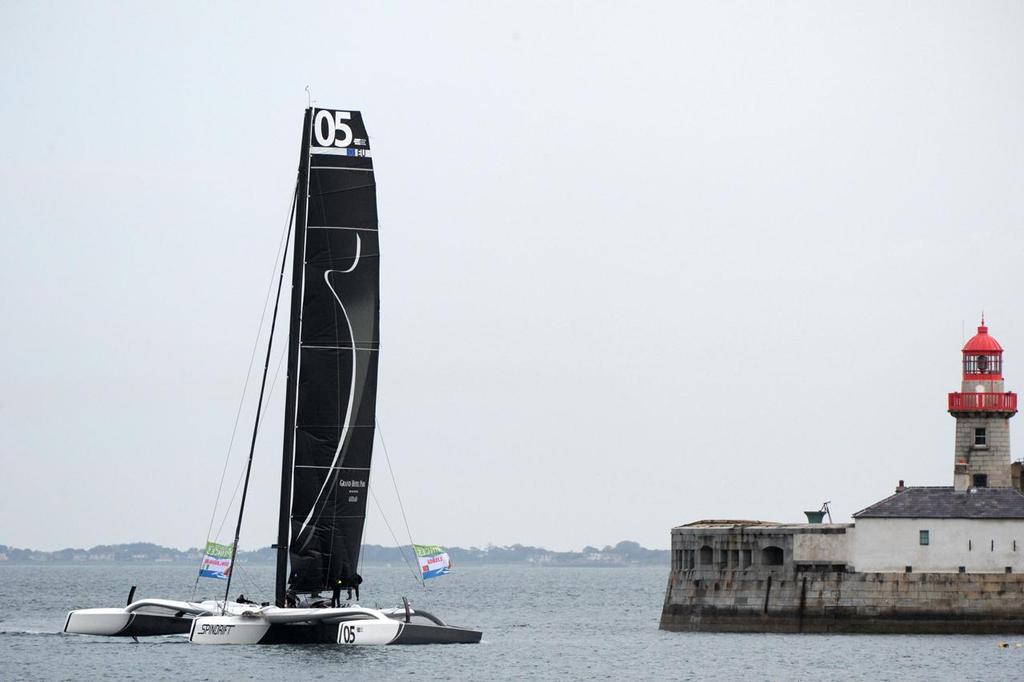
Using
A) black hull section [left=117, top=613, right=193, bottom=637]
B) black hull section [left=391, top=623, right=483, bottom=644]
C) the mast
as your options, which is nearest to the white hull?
black hull section [left=391, top=623, right=483, bottom=644]

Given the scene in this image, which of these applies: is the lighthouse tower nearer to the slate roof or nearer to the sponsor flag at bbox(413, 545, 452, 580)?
the slate roof

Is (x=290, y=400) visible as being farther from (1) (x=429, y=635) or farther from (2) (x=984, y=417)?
(2) (x=984, y=417)

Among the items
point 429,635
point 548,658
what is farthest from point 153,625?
point 548,658

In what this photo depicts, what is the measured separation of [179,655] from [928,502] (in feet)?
77.9

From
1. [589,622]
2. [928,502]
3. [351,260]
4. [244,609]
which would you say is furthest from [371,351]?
[589,622]

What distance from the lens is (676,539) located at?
61.7 m

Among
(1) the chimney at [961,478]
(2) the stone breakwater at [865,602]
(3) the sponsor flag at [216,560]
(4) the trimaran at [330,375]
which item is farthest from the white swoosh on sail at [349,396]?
(1) the chimney at [961,478]

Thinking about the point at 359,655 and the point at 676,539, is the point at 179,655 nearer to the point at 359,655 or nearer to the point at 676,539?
the point at 359,655

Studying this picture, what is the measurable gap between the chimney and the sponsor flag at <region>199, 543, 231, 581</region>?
76.2ft

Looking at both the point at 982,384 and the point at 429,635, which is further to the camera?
the point at 982,384

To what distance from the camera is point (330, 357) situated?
5059 cm

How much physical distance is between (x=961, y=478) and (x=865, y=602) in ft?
18.8

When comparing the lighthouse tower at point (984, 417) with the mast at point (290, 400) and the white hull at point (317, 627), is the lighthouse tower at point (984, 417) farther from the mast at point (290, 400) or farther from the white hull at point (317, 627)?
the mast at point (290, 400)

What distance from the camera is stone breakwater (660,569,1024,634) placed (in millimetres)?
55281
